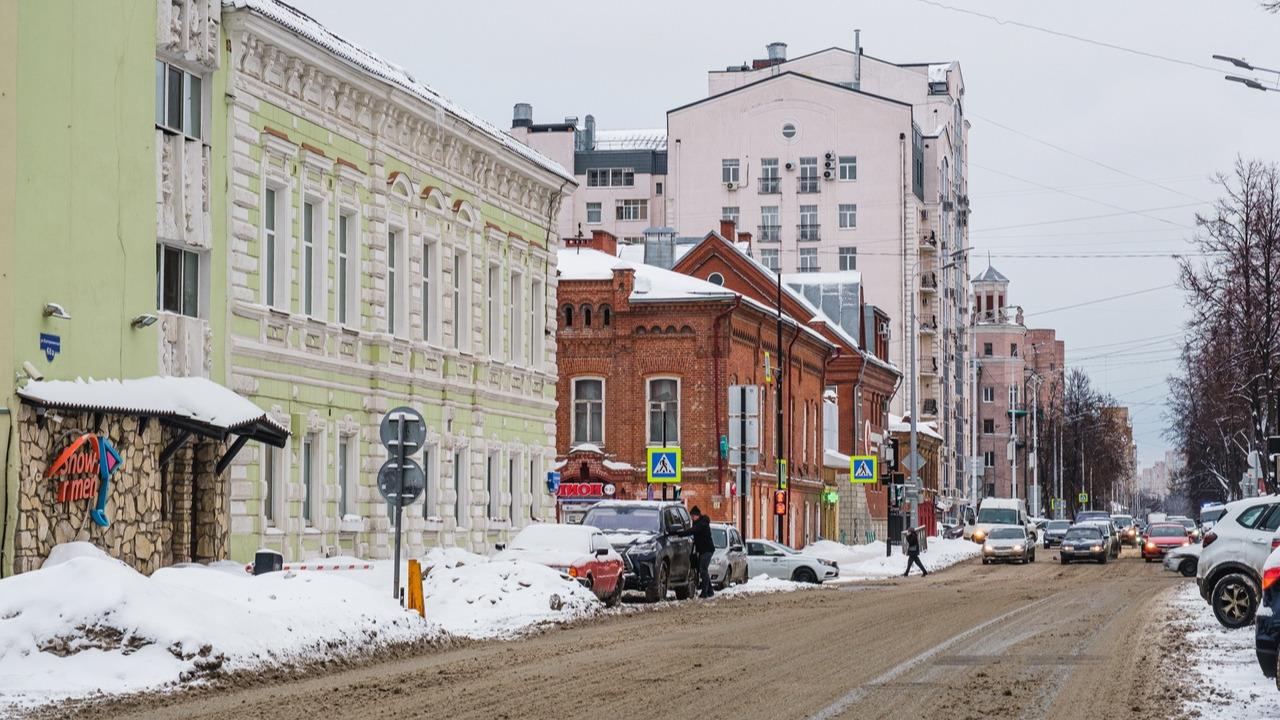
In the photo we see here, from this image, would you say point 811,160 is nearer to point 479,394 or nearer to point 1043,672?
point 479,394

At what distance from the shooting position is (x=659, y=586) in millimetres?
33500

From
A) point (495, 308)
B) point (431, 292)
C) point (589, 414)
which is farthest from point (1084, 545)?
point (431, 292)

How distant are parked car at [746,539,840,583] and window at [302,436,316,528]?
55.2 ft

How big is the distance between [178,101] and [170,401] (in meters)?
4.79

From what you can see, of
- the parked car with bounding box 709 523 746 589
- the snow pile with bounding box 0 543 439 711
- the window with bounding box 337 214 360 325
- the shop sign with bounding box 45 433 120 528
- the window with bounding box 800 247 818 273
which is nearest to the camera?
the snow pile with bounding box 0 543 439 711

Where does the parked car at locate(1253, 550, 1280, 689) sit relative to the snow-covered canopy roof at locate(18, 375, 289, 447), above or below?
below

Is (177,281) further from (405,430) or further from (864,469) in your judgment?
(864,469)

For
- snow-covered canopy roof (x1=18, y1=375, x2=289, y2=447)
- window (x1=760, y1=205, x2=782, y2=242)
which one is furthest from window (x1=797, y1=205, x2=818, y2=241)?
snow-covered canopy roof (x1=18, y1=375, x2=289, y2=447)

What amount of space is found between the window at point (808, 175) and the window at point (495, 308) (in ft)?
204

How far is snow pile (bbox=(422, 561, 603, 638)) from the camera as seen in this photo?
26.3m

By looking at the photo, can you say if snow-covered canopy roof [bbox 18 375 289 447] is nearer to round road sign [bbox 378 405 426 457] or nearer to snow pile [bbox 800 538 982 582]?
round road sign [bbox 378 405 426 457]

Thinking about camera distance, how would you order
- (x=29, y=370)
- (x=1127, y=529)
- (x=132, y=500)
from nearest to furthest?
1. (x=29, y=370)
2. (x=132, y=500)
3. (x=1127, y=529)

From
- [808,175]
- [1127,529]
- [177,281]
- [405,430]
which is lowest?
[1127,529]

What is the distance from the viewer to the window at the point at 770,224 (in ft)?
346
